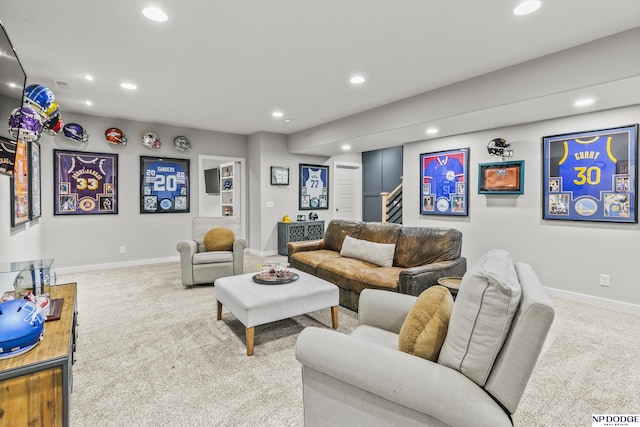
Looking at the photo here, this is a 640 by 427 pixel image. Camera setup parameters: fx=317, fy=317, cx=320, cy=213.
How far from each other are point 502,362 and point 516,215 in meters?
3.91

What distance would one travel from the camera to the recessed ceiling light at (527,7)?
2158 millimetres

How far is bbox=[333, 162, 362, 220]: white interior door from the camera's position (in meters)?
7.80

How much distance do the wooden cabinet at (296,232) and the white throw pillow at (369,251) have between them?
2503 mm

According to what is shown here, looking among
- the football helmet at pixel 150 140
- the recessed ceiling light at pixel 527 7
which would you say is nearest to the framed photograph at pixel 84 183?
the football helmet at pixel 150 140

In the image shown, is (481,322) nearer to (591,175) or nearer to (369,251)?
(369,251)

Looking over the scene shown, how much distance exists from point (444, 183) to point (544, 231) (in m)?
1.57

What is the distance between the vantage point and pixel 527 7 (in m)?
2.21

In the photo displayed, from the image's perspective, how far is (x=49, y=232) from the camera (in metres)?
4.87

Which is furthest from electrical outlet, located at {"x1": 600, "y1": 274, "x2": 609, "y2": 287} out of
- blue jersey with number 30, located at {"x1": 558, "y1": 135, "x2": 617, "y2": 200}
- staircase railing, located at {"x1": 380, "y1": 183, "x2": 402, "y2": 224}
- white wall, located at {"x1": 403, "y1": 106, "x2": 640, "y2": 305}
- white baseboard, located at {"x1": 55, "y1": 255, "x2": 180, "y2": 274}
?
white baseboard, located at {"x1": 55, "y1": 255, "x2": 180, "y2": 274}

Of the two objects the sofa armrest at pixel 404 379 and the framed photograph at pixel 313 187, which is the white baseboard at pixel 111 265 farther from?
the sofa armrest at pixel 404 379

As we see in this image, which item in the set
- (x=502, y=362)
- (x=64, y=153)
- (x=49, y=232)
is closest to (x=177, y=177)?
(x=64, y=153)

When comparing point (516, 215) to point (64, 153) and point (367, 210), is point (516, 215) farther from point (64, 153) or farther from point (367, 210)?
point (64, 153)

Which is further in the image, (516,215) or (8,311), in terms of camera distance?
(516,215)

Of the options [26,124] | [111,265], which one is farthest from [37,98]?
[111,265]
